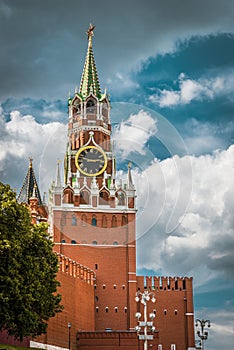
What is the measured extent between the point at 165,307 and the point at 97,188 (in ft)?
49.7

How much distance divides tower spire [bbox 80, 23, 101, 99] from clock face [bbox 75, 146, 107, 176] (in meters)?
8.18

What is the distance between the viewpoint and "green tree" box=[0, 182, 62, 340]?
34281 mm

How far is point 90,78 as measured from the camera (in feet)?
271

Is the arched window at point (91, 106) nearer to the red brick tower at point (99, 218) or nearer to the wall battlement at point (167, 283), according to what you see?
the red brick tower at point (99, 218)

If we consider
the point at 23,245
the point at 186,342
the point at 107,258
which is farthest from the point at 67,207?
the point at 23,245

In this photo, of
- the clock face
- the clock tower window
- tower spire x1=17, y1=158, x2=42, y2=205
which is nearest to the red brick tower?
the clock face

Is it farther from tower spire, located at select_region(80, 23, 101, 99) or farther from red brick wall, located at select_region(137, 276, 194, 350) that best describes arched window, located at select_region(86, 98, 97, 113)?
red brick wall, located at select_region(137, 276, 194, 350)

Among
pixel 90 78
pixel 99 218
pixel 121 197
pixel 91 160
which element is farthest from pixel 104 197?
pixel 90 78

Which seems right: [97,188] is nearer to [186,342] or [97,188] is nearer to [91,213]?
[91,213]

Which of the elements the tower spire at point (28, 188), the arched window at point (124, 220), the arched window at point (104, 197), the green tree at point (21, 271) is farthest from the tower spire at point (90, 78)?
the green tree at point (21, 271)

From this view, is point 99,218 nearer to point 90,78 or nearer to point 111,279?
point 111,279

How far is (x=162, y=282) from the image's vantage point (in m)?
70.4

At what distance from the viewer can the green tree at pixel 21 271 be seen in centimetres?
3428

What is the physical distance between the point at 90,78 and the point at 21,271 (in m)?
50.0
